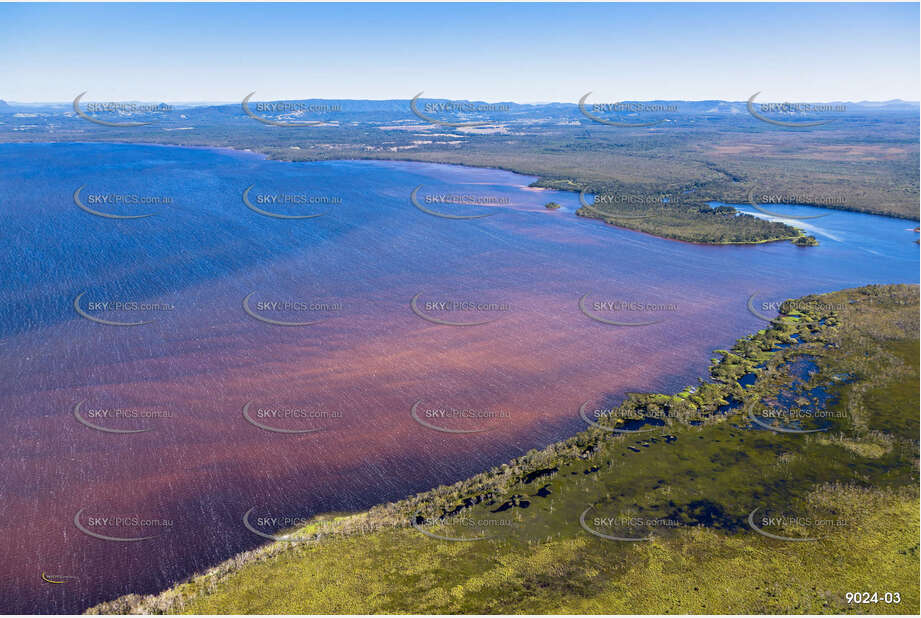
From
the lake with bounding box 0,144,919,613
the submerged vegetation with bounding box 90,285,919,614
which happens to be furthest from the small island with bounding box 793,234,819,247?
the submerged vegetation with bounding box 90,285,919,614

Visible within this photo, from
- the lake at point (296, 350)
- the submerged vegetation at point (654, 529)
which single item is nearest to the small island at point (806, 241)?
the lake at point (296, 350)

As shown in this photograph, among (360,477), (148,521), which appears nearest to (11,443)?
(148,521)

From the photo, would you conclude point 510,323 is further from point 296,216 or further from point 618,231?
point 296,216

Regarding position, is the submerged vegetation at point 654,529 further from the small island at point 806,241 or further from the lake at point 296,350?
the small island at point 806,241

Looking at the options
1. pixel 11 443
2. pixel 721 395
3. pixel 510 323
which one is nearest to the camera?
pixel 11 443

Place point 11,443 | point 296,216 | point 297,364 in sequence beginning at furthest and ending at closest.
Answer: point 296,216 < point 297,364 < point 11,443

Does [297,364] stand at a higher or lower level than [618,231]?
lower

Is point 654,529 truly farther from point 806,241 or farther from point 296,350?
point 806,241
